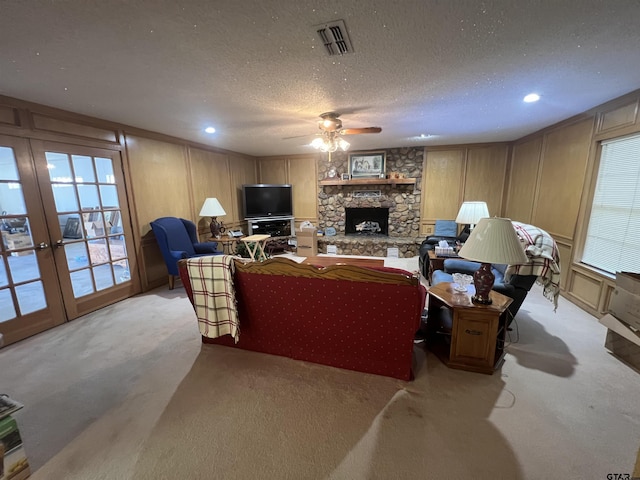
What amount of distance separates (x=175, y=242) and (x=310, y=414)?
330 centimetres

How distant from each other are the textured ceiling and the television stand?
2.99 m

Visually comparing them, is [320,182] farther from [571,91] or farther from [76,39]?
[76,39]

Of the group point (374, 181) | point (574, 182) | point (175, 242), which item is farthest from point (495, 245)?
point (374, 181)

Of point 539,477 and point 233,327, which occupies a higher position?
point 233,327

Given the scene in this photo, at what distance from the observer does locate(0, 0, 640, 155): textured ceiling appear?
138cm

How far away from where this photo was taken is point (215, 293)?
2.12 metres

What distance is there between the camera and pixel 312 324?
2.06 metres

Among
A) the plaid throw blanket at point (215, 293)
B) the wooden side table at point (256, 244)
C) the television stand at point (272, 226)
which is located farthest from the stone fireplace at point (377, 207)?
the plaid throw blanket at point (215, 293)

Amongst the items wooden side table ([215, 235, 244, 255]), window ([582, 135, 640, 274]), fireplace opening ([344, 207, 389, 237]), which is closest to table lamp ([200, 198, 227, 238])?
wooden side table ([215, 235, 244, 255])

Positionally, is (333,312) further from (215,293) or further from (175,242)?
(175,242)

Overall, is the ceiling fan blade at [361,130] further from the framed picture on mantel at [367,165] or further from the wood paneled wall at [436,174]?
the framed picture on mantel at [367,165]

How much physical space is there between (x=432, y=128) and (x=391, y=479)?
13.8ft

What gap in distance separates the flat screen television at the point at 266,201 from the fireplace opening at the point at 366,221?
57.9 inches

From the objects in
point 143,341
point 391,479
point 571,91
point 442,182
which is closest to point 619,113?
point 571,91
